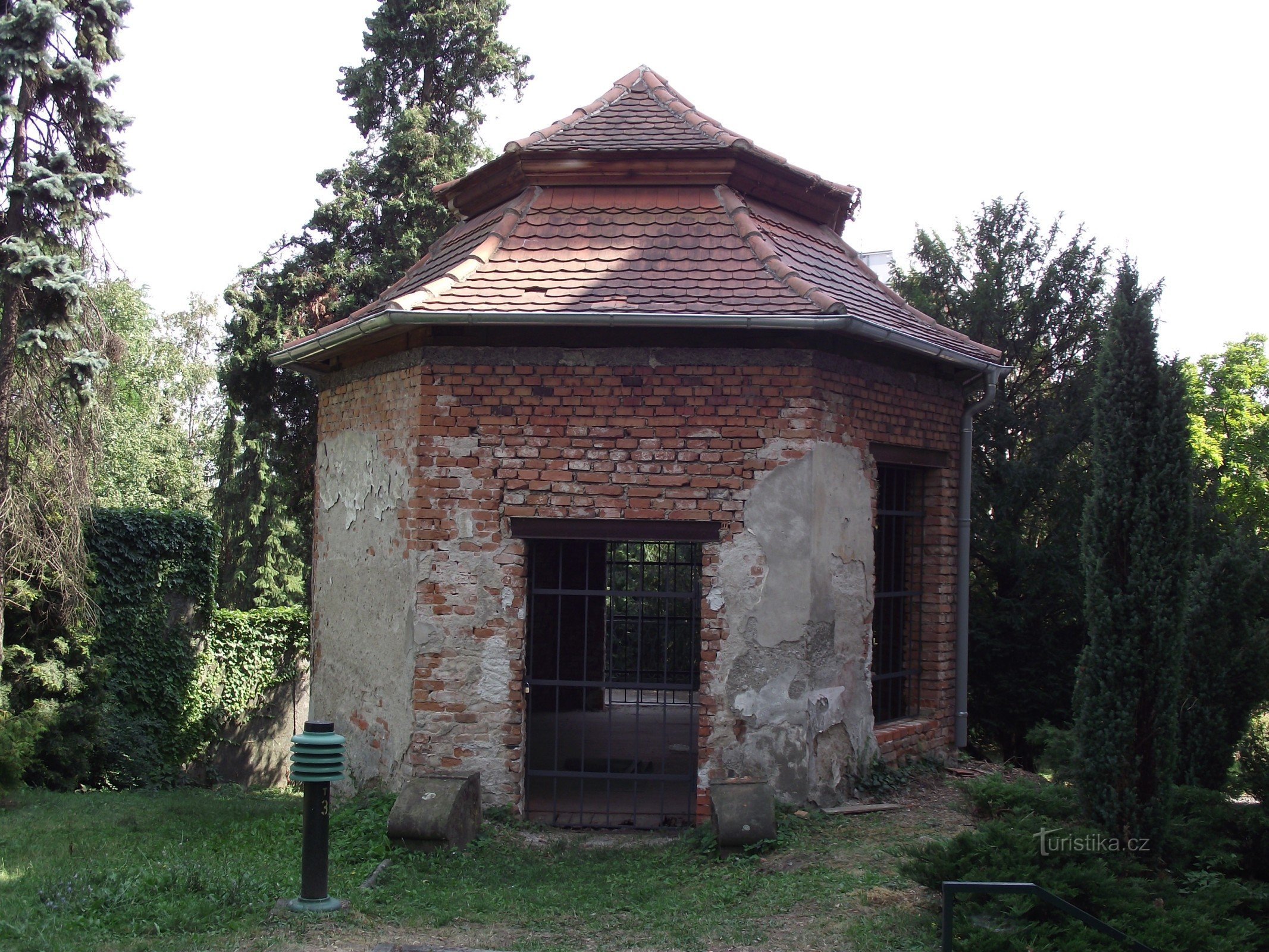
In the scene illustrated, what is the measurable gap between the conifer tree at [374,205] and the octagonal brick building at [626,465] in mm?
8554

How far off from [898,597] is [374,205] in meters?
12.0

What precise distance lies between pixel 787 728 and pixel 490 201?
546cm

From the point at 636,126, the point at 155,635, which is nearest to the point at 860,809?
the point at 636,126

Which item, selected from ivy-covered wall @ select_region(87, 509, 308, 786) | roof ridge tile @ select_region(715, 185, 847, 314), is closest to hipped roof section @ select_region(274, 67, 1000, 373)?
roof ridge tile @ select_region(715, 185, 847, 314)

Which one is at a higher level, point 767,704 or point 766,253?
point 766,253

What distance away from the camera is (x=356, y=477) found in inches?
336

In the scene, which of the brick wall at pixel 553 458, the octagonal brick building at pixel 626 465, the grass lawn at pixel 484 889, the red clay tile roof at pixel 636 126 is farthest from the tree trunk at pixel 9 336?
the red clay tile roof at pixel 636 126

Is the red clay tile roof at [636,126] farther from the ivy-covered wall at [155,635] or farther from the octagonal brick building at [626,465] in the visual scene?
the ivy-covered wall at [155,635]

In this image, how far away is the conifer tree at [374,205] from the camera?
16469 mm

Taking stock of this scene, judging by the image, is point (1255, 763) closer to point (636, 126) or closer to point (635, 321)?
point (635, 321)

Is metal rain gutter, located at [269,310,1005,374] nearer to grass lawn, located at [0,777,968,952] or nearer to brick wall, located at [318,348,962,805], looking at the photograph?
brick wall, located at [318,348,962,805]

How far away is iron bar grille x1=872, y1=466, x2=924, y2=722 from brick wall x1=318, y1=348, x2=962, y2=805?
5.98 ft

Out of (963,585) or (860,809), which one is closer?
(860,809)

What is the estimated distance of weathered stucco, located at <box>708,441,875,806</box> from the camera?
7.33 metres
